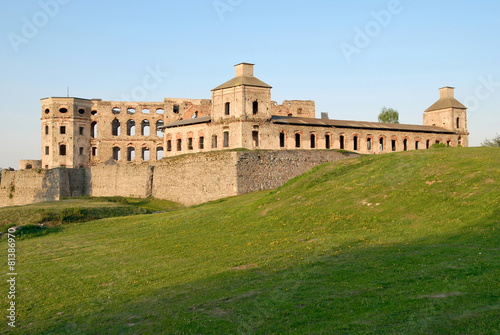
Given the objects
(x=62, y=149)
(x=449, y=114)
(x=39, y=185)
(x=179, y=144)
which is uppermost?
(x=449, y=114)

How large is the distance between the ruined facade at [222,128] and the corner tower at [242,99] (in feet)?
0.30

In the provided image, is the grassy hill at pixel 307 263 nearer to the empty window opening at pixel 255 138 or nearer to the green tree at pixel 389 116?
the empty window opening at pixel 255 138

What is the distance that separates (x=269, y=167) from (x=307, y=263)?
2739 cm

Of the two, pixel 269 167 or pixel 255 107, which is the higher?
pixel 255 107

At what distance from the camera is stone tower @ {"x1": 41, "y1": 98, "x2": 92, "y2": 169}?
62.3 metres

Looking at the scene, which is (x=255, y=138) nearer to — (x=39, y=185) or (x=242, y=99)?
(x=242, y=99)

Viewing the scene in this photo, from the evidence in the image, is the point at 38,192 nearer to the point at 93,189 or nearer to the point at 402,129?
the point at 93,189

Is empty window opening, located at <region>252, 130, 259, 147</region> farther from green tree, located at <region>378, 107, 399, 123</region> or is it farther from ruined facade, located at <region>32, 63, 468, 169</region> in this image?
green tree, located at <region>378, 107, 399, 123</region>

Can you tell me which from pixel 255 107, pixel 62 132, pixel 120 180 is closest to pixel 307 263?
pixel 255 107

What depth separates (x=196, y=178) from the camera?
44844mm

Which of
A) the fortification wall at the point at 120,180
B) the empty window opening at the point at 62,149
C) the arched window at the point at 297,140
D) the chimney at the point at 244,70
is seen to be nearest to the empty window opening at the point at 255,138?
the arched window at the point at 297,140

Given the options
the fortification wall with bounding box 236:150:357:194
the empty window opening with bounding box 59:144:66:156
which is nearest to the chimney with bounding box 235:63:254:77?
the fortification wall with bounding box 236:150:357:194

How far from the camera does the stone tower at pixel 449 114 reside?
59281 mm

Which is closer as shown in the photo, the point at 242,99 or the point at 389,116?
the point at 242,99
